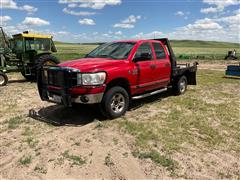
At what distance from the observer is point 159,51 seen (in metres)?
7.86

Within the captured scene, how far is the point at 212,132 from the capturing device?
5.48 meters

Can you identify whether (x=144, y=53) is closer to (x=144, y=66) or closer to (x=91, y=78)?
(x=144, y=66)

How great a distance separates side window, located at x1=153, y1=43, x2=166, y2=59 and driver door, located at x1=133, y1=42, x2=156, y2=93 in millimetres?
302

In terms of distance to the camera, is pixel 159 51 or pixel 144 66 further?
pixel 159 51

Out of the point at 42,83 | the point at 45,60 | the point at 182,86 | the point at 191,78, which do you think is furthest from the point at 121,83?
the point at 45,60

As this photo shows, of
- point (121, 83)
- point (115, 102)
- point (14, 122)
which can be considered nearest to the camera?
point (14, 122)

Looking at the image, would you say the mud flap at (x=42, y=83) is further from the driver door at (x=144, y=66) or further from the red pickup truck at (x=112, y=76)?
the driver door at (x=144, y=66)

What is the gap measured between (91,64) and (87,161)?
2445mm

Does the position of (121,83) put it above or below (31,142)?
above

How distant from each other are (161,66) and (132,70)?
1.49 m

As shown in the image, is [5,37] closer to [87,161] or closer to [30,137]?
[30,137]

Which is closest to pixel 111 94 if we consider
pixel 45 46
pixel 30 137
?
pixel 30 137

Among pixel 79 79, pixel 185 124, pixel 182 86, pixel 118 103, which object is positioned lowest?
pixel 185 124

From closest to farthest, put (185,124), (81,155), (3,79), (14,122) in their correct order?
(81,155) < (185,124) < (14,122) < (3,79)
